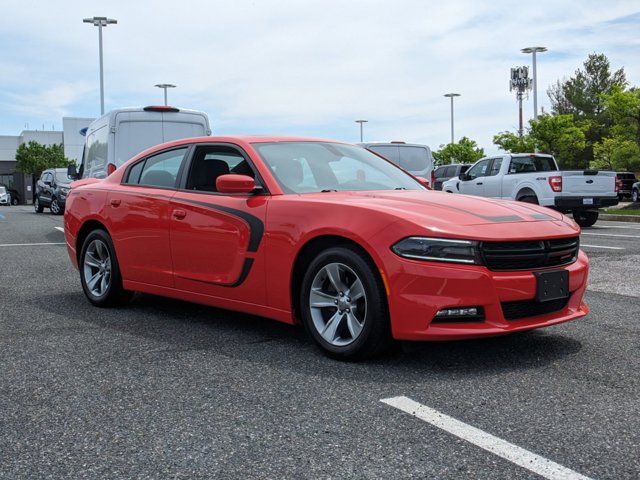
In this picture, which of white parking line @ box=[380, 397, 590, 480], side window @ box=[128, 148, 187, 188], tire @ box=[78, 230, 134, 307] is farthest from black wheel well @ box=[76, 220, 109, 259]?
white parking line @ box=[380, 397, 590, 480]

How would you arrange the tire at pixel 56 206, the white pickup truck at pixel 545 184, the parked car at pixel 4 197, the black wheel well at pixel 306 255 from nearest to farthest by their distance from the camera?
the black wheel well at pixel 306 255, the white pickup truck at pixel 545 184, the tire at pixel 56 206, the parked car at pixel 4 197

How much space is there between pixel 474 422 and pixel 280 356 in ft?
5.22

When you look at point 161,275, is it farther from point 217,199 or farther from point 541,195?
point 541,195

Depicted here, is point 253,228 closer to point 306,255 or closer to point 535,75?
point 306,255

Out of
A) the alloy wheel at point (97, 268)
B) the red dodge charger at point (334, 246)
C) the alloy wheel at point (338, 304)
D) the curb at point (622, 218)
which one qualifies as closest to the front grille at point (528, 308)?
the red dodge charger at point (334, 246)

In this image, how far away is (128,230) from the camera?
244 inches

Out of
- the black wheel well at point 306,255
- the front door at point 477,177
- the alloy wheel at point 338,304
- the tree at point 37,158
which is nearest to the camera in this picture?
the alloy wheel at point 338,304

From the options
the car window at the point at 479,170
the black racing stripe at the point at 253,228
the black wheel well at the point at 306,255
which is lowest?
the black wheel well at the point at 306,255

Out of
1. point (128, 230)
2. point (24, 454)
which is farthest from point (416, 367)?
point (128, 230)

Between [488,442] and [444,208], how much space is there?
1776 millimetres

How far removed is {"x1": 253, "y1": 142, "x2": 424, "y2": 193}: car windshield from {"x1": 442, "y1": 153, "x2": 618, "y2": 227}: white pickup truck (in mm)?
11648

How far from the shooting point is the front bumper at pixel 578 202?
1664 cm

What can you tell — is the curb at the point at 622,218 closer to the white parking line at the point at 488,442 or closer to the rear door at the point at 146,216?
the rear door at the point at 146,216

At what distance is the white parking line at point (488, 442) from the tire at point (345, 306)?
2.10 ft
